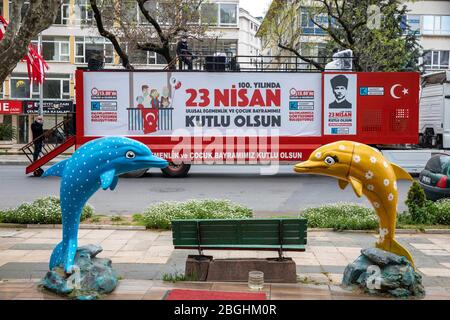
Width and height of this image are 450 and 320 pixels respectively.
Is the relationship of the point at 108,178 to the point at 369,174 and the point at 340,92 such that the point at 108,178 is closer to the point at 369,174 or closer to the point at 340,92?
the point at 369,174

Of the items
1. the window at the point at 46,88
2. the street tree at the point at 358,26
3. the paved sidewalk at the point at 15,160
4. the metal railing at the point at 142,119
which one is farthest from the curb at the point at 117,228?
the window at the point at 46,88

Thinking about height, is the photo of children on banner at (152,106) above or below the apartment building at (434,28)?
below

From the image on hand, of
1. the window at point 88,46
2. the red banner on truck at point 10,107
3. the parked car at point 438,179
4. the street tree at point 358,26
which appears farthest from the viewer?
the window at point 88,46

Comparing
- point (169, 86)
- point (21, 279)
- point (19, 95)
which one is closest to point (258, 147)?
point (169, 86)

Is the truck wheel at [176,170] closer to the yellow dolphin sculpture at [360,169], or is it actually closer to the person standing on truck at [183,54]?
the person standing on truck at [183,54]

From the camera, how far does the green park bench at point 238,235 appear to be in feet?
22.3

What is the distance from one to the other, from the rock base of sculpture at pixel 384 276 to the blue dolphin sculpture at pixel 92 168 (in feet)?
8.68

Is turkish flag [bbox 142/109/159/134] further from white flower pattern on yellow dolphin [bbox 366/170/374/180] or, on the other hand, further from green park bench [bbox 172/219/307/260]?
white flower pattern on yellow dolphin [bbox 366/170/374/180]

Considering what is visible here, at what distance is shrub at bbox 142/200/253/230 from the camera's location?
1045cm

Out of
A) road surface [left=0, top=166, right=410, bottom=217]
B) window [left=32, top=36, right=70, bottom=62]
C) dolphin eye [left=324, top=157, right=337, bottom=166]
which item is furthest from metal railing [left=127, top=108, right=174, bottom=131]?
window [left=32, top=36, right=70, bottom=62]

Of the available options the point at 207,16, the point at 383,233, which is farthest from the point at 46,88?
the point at 383,233

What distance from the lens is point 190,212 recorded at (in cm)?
1066

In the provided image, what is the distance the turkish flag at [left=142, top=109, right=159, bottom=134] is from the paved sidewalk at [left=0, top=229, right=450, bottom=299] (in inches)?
326

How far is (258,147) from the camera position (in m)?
18.2
